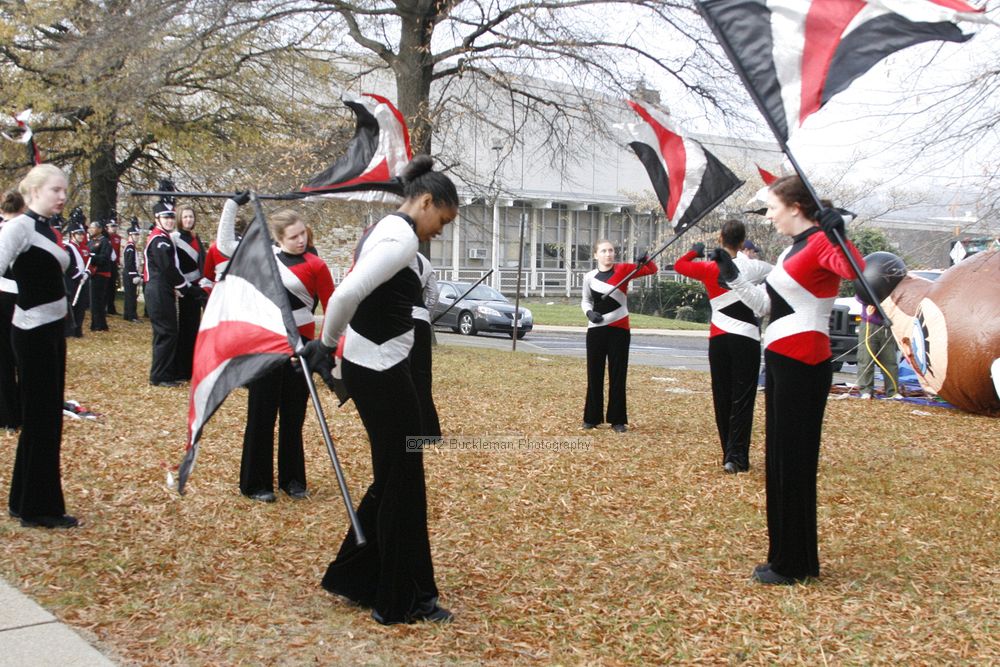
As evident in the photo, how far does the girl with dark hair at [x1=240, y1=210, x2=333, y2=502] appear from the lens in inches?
256

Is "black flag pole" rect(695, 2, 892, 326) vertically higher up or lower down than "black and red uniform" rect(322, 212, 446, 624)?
higher up

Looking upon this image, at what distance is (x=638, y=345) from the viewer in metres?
25.4

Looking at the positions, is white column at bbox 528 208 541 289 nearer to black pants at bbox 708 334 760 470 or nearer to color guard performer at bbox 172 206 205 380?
color guard performer at bbox 172 206 205 380

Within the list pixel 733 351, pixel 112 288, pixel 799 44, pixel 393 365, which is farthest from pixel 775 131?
pixel 112 288

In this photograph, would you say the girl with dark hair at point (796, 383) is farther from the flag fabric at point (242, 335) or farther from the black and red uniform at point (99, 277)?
the black and red uniform at point (99, 277)

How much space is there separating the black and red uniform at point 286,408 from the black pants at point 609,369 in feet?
11.6

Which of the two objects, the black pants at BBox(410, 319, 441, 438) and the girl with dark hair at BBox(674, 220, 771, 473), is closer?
the black pants at BBox(410, 319, 441, 438)

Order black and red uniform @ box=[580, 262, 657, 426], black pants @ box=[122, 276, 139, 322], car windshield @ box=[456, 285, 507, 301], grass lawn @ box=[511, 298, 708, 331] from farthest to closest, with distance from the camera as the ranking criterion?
1. grass lawn @ box=[511, 298, 708, 331]
2. car windshield @ box=[456, 285, 507, 301]
3. black pants @ box=[122, 276, 139, 322]
4. black and red uniform @ box=[580, 262, 657, 426]

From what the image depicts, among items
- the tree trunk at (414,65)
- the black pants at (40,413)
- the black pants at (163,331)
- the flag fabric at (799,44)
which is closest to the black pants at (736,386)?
the flag fabric at (799,44)

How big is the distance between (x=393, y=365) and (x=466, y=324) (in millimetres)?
23146

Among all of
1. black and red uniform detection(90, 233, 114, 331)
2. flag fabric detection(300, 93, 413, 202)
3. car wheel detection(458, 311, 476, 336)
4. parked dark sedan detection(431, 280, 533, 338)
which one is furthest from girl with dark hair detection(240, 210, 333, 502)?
car wheel detection(458, 311, 476, 336)

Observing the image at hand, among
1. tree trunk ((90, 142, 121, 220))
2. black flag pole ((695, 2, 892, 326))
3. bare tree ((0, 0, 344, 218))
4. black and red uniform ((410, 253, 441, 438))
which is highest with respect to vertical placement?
bare tree ((0, 0, 344, 218))

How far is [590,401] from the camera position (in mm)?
9781

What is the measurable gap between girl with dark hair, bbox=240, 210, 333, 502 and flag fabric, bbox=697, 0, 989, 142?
327 centimetres
